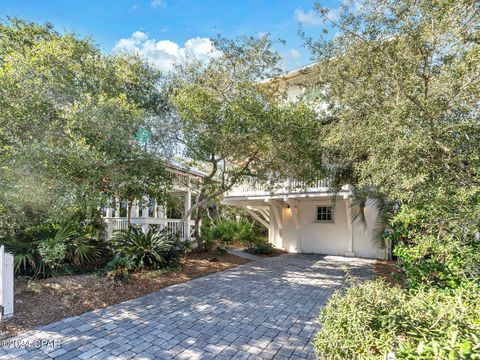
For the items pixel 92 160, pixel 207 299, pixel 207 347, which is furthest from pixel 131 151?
pixel 207 347

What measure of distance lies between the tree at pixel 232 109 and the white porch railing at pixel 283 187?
0.92 m

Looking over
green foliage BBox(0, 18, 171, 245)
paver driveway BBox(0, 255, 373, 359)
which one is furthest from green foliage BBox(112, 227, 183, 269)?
green foliage BBox(0, 18, 171, 245)

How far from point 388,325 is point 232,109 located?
6.04m

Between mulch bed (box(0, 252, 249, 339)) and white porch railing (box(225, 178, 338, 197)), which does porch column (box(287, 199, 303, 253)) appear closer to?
white porch railing (box(225, 178, 338, 197))

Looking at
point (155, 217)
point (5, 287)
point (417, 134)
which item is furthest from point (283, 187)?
point (5, 287)

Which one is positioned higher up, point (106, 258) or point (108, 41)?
point (108, 41)

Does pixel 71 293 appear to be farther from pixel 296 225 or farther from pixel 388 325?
pixel 296 225

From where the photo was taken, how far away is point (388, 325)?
7.55ft

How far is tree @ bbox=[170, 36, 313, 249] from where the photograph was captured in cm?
724

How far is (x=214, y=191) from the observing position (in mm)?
9945

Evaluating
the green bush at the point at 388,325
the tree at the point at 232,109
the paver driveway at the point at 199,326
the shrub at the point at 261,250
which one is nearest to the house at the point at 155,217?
the tree at the point at 232,109

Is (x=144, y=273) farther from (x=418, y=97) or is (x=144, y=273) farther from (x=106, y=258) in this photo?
(x=418, y=97)

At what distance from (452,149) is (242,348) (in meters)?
4.49

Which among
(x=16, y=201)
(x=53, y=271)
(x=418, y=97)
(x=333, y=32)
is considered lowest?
(x=53, y=271)
